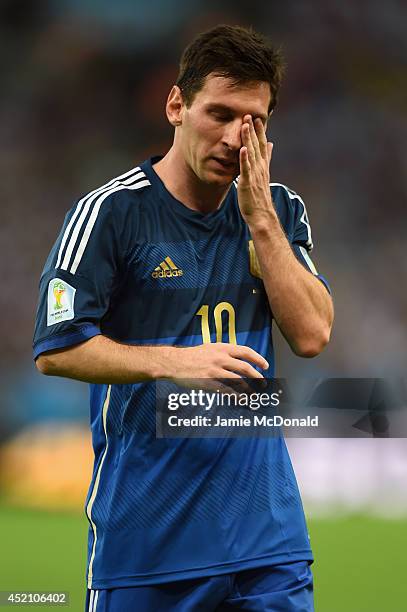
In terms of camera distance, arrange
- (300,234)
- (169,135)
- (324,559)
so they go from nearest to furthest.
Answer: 1. (300,234)
2. (324,559)
3. (169,135)

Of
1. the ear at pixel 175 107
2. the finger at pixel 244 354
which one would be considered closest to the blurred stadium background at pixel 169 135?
the ear at pixel 175 107

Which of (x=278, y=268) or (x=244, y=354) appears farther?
(x=278, y=268)

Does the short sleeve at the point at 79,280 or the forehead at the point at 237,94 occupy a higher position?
the forehead at the point at 237,94

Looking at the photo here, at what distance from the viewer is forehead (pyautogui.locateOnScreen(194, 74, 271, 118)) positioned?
2.08 m

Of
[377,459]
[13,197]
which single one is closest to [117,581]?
[377,459]

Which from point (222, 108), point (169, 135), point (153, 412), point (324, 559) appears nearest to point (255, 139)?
point (222, 108)

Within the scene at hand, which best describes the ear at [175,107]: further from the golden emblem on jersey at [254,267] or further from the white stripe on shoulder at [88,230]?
the golden emblem on jersey at [254,267]

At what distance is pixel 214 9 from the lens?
9.35m

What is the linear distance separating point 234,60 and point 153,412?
805 millimetres

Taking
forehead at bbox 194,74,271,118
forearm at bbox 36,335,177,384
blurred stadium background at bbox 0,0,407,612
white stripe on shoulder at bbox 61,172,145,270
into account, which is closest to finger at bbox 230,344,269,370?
forearm at bbox 36,335,177,384

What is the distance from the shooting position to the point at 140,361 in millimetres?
1909

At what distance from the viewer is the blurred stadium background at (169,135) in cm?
877

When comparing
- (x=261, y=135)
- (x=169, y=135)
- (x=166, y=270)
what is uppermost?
(x=169, y=135)

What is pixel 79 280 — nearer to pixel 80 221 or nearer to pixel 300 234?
pixel 80 221
